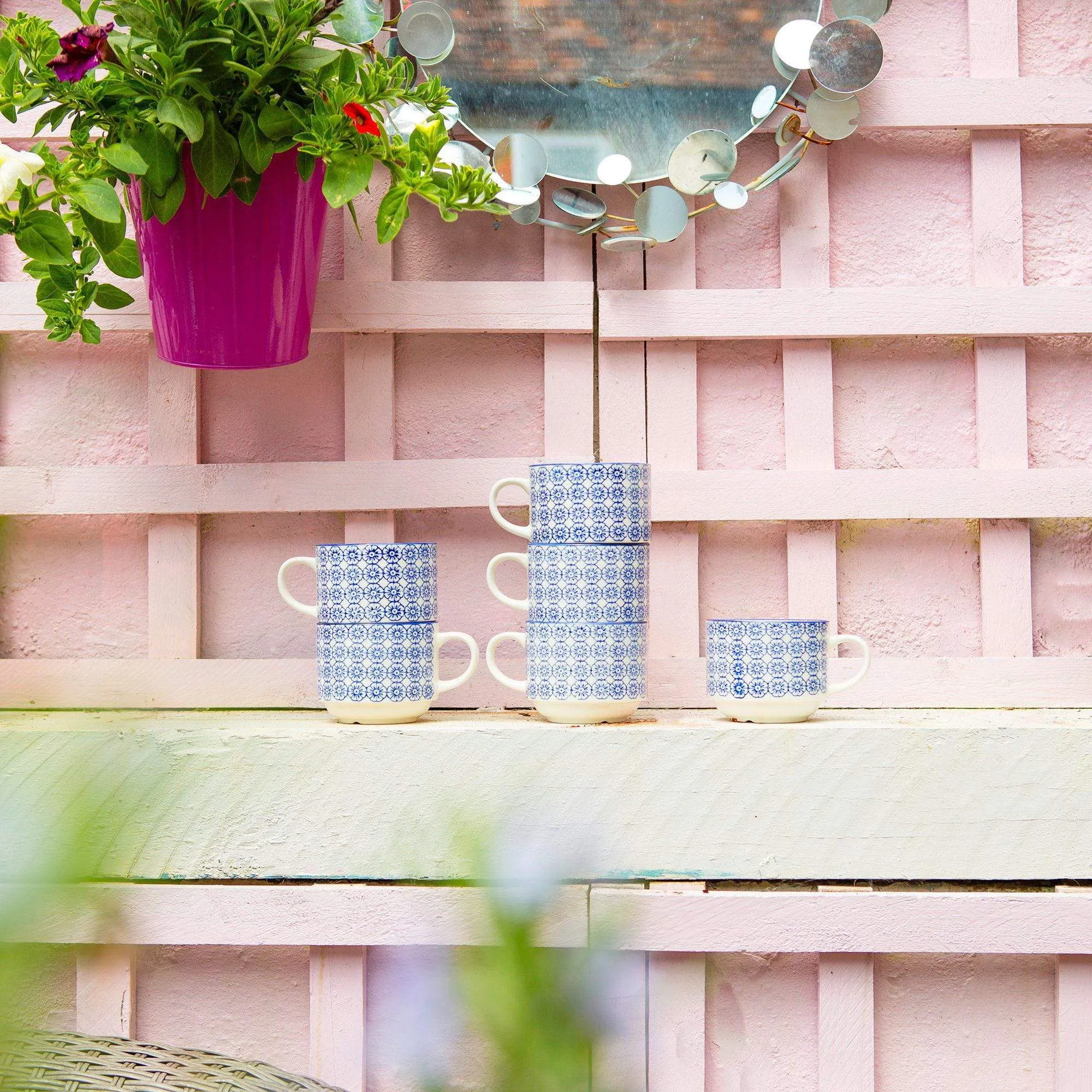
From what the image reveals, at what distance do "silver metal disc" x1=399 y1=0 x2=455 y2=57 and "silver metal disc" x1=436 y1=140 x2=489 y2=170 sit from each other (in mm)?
77

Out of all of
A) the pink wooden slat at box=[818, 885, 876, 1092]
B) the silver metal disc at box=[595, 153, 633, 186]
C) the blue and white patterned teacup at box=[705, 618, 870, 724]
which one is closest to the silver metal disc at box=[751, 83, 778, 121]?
the silver metal disc at box=[595, 153, 633, 186]

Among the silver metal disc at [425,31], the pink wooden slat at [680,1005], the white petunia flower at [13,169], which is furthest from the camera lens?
the silver metal disc at [425,31]

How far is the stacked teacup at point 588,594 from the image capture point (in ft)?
2.97

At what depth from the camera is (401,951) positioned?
2.96 ft

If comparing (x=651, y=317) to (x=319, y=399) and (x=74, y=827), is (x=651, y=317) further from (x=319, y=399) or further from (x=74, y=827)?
(x=74, y=827)

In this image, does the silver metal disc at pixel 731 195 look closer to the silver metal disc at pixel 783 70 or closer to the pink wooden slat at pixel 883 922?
the silver metal disc at pixel 783 70

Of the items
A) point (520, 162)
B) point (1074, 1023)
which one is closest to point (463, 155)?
point (520, 162)

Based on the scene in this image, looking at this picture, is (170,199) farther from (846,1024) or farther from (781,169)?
(846,1024)

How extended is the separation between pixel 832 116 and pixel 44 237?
0.67 metres

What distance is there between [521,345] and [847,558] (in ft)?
1.21

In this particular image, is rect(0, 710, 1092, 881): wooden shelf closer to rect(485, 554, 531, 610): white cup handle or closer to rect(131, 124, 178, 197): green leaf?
rect(485, 554, 531, 610): white cup handle

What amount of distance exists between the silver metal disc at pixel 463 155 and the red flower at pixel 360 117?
0.14m

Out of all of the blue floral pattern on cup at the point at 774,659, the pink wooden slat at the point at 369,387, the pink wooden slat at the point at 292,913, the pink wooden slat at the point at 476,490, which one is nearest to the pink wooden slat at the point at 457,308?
the pink wooden slat at the point at 369,387

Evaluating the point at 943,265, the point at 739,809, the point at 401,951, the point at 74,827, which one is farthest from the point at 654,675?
the point at 74,827
